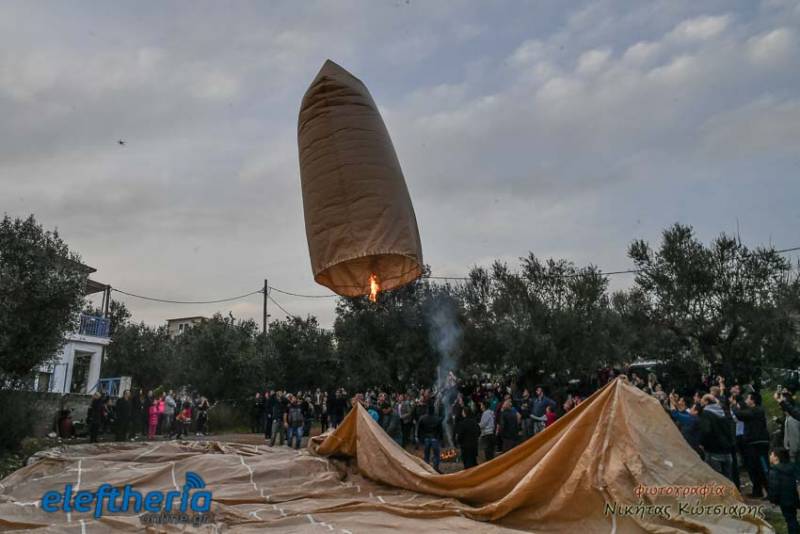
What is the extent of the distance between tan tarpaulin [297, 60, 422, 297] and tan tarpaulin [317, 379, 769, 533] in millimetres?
2591

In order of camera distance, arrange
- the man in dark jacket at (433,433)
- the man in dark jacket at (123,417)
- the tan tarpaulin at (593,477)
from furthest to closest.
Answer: the man in dark jacket at (123,417)
the man in dark jacket at (433,433)
the tan tarpaulin at (593,477)

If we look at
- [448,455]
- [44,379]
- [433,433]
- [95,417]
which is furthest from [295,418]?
[44,379]

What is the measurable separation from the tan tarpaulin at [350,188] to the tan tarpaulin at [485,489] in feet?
8.72

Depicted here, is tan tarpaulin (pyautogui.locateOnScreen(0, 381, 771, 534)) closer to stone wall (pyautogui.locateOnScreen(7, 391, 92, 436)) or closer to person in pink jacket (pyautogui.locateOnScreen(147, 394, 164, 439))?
stone wall (pyautogui.locateOnScreen(7, 391, 92, 436))

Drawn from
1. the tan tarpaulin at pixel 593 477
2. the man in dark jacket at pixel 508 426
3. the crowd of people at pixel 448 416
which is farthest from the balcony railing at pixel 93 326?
the tan tarpaulin at pixel 593 477

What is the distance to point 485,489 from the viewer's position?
7484 mm

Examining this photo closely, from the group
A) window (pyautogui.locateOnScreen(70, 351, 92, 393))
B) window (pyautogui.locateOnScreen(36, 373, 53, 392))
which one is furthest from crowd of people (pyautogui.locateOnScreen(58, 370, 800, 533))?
window (pyautogui.locateOnScreen(70, 351, 92, 393))

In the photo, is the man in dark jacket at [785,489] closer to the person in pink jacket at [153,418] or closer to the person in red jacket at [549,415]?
the person in red jacket at [549,415]

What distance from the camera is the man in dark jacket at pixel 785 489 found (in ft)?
23.1

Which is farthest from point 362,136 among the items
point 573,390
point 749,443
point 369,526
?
point 573,390

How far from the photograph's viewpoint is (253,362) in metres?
29.5

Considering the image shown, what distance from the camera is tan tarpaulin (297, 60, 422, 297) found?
21.9 ft

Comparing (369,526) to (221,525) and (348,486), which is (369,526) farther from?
(348,486)

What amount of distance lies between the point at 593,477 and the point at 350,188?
4.10 m
